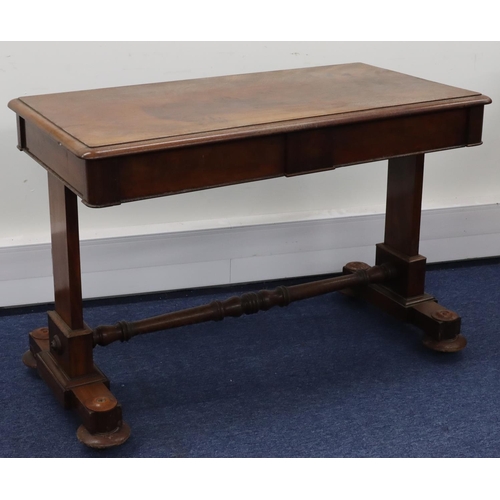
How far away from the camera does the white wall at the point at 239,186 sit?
329 cm

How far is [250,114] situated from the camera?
258 centimetres

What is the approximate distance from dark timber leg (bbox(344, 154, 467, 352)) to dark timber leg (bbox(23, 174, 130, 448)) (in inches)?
46.0

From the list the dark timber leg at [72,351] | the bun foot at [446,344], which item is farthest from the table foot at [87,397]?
the bun foot at [446,344]

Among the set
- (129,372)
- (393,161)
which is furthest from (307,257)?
(129,372)

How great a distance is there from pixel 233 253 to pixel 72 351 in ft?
3.47

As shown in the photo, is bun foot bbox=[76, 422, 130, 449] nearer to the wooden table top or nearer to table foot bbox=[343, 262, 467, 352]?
the wooden table top

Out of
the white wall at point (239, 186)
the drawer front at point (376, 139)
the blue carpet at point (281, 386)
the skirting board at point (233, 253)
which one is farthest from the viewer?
the skirting board at point (233, 253)

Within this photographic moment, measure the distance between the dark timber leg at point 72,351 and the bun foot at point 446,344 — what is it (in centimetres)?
115

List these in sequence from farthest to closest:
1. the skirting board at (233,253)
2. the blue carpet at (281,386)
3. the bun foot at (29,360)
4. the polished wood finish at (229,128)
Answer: the skirting board at (233,253) → the bun foot at (29,360) → the blue carpet at (281,386) → the polished wood finish at (229,128)

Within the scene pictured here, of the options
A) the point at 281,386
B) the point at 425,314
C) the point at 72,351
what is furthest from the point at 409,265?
the point at 72,351

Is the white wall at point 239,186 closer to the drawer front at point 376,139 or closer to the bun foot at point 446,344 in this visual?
the bun foot at point 446,344

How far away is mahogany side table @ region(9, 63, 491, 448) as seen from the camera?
2.36 meters
